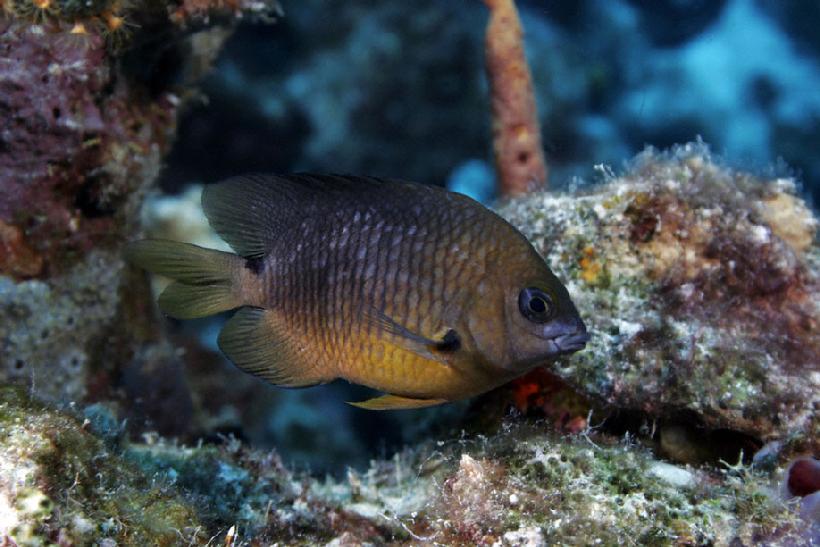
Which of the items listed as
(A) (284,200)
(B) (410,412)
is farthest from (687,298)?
(B) (410,412)

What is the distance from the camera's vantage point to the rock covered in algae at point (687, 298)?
272 centimetres

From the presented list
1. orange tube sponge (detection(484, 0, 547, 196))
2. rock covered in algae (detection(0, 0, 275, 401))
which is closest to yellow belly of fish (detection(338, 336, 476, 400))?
rock covered in algae (detection(0, 0, 275, 401))

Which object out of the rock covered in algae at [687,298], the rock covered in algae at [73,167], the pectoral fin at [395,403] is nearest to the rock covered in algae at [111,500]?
the pectoral fin at [395,403]

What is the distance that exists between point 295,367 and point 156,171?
258 centimetres

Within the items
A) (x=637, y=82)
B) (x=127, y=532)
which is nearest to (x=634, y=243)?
(x=127, y=532)

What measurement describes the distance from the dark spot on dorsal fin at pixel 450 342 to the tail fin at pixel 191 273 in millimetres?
Result: 866

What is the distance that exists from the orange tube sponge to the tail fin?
2923 mm

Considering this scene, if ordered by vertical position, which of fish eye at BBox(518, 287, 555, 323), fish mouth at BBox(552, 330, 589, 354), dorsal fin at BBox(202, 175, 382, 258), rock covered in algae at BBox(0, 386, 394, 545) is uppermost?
dorsal fin at BBox(202, 175, 382, 258)

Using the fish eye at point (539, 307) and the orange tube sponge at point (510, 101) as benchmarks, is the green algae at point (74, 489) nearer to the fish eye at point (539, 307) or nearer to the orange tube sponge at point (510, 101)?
the fish eye at point (539, 307)

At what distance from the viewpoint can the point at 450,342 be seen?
207 cm

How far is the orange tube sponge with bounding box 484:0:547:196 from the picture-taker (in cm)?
484

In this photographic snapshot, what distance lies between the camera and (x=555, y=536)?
2074mm

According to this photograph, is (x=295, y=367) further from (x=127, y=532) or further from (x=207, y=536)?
(x=127, y=532)

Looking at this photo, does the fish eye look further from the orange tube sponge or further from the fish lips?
the orange tube sponge
